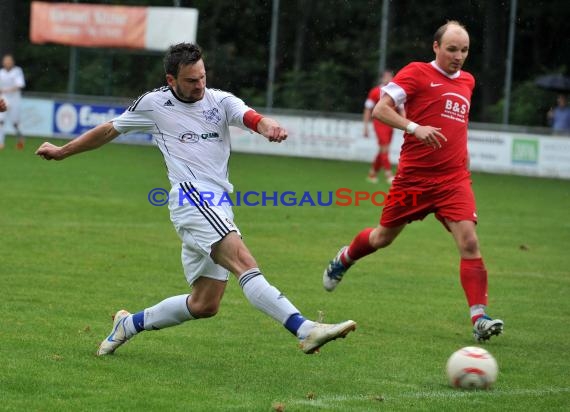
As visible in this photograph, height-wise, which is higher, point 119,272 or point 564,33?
point 564,33

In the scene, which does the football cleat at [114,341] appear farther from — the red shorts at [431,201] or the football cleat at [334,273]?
the football cleat at [334,273]

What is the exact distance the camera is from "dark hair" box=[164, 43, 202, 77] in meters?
6.84

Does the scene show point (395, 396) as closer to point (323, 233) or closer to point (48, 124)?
point (323, 233)

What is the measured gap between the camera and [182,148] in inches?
277

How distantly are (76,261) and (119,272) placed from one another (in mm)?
697

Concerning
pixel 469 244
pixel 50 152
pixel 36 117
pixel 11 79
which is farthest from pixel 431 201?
pixel 36 117

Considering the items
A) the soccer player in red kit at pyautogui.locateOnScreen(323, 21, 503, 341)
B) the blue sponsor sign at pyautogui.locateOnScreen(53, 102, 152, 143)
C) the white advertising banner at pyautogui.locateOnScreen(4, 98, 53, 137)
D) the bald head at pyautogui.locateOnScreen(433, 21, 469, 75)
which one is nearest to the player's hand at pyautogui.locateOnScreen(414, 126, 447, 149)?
the soccer player in red kit at pyautogui.locateOnScreen(323, 21, 503, 341)

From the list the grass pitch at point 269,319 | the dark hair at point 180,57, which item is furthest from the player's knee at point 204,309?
the dark hair at point 180,57

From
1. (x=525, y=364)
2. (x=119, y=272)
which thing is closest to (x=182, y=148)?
(x=525, y=364)

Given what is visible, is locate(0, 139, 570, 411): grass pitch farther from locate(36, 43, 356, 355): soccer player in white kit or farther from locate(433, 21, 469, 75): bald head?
locate(433, 21, 469, 75): bald head

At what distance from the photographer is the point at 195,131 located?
7035 millimetres

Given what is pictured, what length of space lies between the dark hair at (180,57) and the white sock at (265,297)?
1.27 m

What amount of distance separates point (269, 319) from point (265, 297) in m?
2.40

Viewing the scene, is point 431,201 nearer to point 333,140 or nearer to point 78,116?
point 333,140
